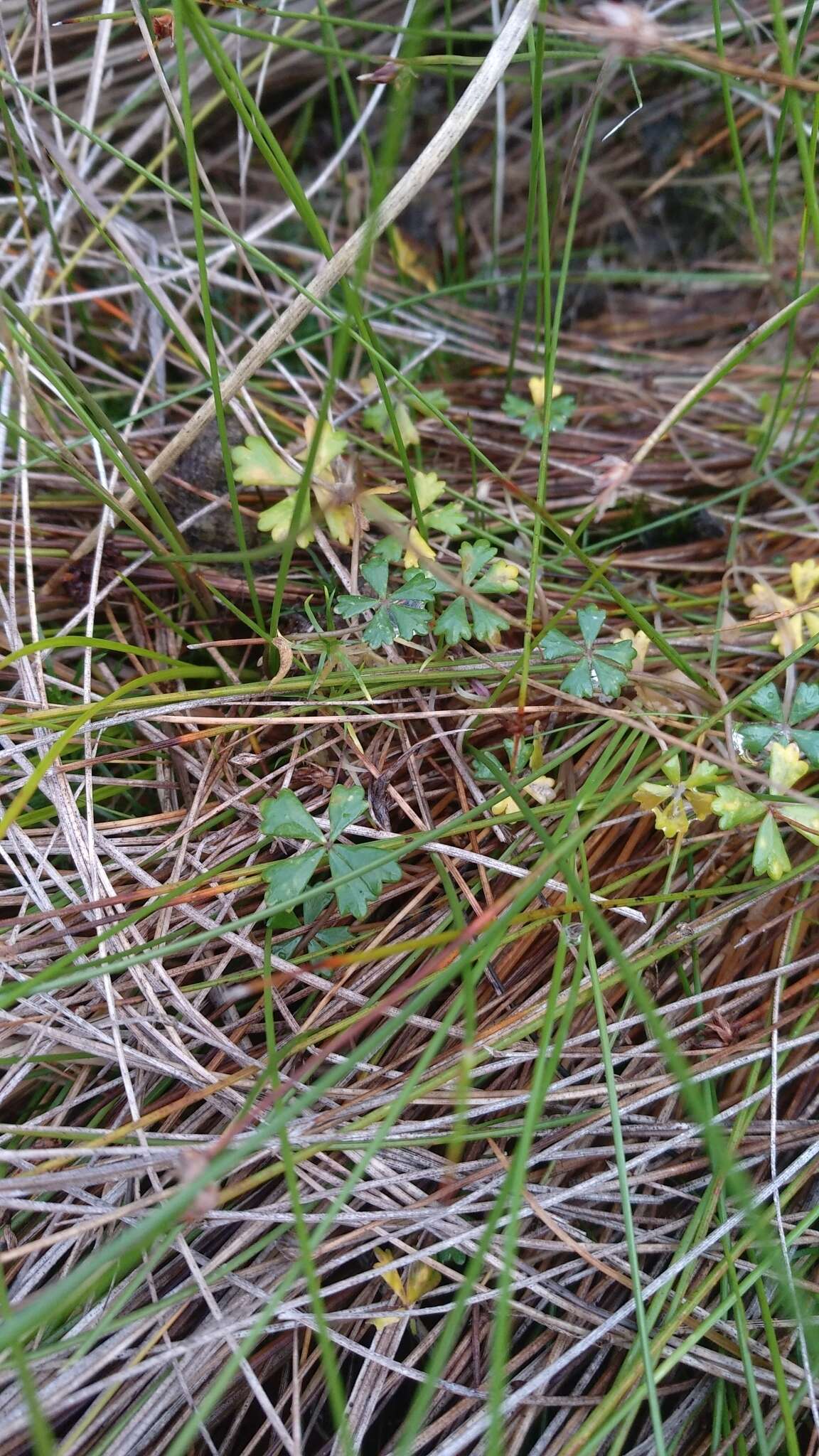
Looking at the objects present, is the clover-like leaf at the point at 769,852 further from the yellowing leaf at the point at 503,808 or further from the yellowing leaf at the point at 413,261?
the yellowing leaf at the point at 413,261

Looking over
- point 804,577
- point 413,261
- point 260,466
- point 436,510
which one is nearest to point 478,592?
point 436,510

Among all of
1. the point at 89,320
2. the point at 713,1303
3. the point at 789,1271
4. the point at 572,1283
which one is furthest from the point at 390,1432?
the point at 89,320

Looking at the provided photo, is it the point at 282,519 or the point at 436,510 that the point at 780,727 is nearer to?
the point at 436,510

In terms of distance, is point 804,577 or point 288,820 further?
point 804,577

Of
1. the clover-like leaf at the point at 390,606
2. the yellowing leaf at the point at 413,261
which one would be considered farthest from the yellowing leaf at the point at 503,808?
the yellowing leaf at the point at 413,261

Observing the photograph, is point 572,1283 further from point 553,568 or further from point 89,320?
point 89,320

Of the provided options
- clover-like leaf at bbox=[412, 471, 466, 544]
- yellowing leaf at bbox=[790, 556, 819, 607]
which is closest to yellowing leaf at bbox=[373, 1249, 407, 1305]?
clover-like leaf at bbox=[412, 471, 466, 544]

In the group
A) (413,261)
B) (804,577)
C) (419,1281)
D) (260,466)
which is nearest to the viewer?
(419,1281)

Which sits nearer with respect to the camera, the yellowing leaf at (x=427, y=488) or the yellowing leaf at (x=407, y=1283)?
the yellowing leaf at (x=407, y=1283)
